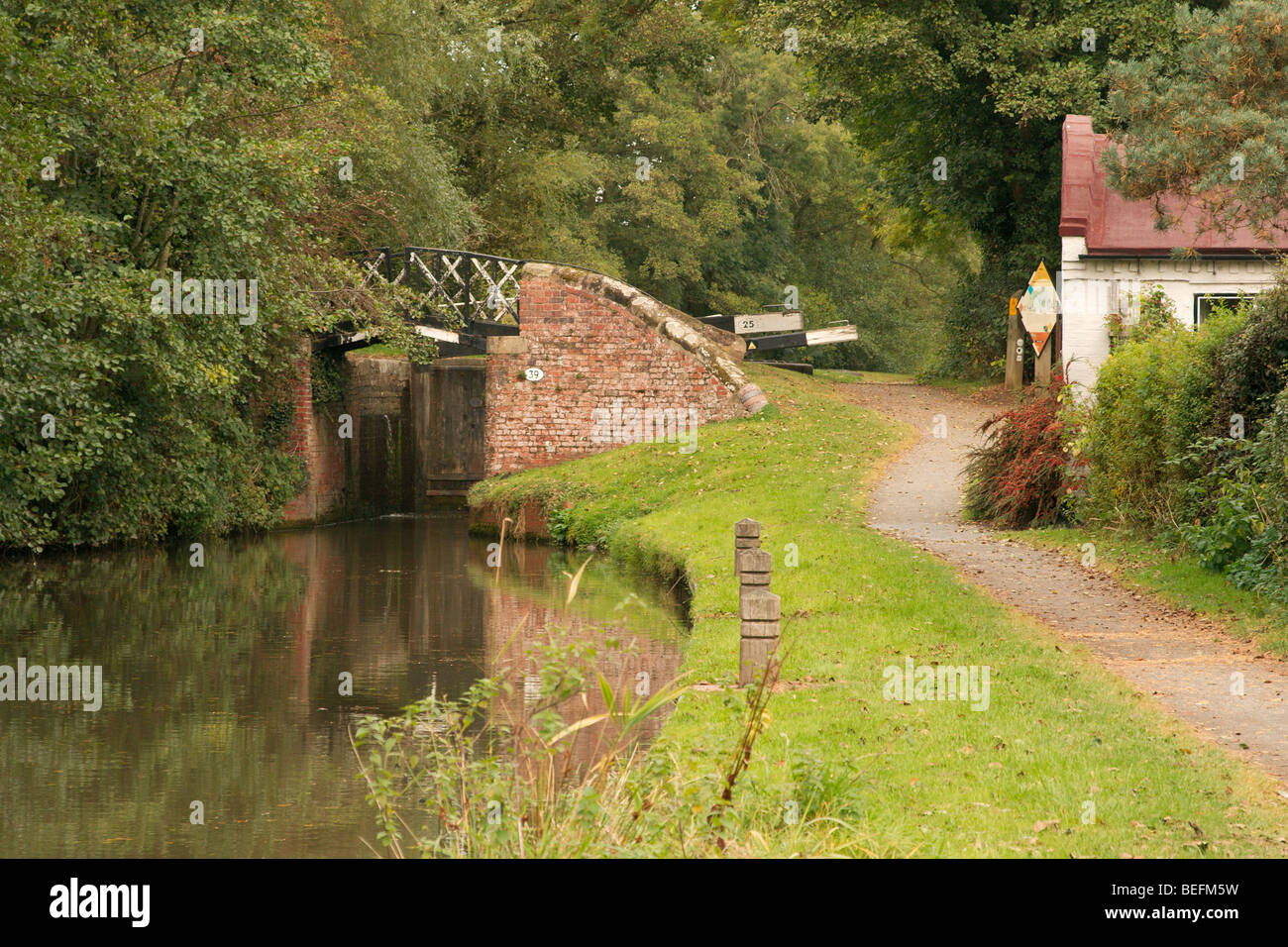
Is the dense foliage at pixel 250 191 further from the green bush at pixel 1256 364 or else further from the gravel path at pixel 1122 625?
the green bush at pixel 1256 364

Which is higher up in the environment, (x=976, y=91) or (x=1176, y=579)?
(x=976, y=91)

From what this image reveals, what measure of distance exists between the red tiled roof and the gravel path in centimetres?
394

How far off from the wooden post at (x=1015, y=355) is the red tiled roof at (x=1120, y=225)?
1118cm

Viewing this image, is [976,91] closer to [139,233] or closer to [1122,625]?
[139,233]

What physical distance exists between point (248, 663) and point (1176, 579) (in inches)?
337

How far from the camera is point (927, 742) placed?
762cm

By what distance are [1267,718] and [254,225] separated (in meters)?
14.7

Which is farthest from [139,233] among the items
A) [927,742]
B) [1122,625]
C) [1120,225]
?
[927,742]

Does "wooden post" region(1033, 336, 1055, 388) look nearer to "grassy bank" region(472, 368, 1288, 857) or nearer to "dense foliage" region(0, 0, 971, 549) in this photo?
"grassy bank" region(472, 368, 1288, 857)

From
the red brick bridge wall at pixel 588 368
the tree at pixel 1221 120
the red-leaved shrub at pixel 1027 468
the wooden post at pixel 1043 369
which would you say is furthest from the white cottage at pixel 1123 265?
the red brick bridge wall at pixel 588 368

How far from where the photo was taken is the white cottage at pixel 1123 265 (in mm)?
17203

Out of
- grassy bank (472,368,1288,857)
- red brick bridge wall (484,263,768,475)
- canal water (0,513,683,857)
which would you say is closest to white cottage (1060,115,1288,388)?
grassy bank (472,368,1288,857)

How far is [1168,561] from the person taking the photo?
12.8m
